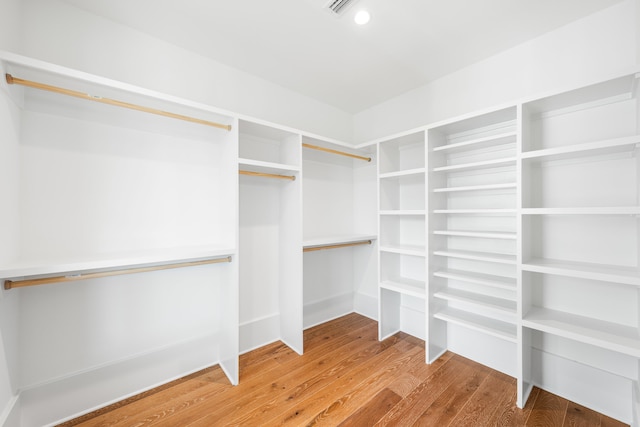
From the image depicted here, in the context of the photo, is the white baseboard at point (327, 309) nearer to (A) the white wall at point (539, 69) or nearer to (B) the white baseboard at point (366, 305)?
(B) the white baseboard at point (366, 305)

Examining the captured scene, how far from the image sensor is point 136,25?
70.2 inches

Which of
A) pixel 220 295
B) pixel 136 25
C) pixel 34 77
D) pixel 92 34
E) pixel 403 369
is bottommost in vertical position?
pixel 403 369

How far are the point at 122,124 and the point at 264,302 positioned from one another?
5.96 ft

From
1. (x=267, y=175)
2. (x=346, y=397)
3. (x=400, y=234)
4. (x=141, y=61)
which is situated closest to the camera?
(x=346, y=397)

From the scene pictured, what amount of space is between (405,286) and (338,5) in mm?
2258

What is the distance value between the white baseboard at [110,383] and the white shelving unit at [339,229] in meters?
1.14

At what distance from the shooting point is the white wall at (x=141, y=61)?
1.55 m

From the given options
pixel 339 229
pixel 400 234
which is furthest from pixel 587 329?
pixel 339 229

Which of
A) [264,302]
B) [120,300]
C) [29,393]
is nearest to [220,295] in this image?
[264,302]

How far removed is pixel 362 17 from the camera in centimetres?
171

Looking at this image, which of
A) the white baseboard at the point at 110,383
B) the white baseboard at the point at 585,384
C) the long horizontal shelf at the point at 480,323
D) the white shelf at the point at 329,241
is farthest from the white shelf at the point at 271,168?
the white baseboard at the point at 585,384

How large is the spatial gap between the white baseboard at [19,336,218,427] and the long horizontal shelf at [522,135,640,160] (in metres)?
2.70

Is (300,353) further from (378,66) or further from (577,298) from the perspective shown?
A: (378,66)

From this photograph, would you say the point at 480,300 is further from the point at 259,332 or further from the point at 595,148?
the point at 259,332
